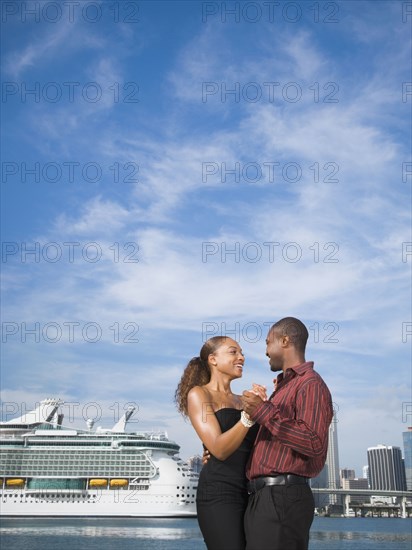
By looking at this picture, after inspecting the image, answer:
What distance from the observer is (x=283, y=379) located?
3.68 meters

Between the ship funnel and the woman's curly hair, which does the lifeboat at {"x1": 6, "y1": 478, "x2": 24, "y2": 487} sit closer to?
the ship funnel

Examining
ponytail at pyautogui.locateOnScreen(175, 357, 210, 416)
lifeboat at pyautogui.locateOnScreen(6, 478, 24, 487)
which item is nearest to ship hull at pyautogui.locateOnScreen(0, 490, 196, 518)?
lifeboat at pyautogui.locateOnScreen(6, 478, 24, 487)

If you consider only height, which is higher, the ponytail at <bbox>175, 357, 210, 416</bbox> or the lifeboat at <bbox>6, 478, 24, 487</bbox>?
the ponytail at <bbox>175, 357, 210, 416</bbox>

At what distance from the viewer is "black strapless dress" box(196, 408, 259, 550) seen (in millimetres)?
3633

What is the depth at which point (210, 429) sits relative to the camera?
381 cm

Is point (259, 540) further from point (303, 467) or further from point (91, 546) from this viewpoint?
point (91, 546)

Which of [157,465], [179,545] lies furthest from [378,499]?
[179,545]

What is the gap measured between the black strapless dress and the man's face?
1.48ft

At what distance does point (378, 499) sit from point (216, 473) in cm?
16907

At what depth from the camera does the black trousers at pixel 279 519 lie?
329 cm

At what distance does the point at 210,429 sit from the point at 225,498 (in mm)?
404

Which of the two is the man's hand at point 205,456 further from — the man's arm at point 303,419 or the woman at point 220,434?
the man's arm at point 303,419

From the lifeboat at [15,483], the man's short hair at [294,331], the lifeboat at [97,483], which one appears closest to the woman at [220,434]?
the man's short hair at [294,331]

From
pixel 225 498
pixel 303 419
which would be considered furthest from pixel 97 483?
pixel 303 419
